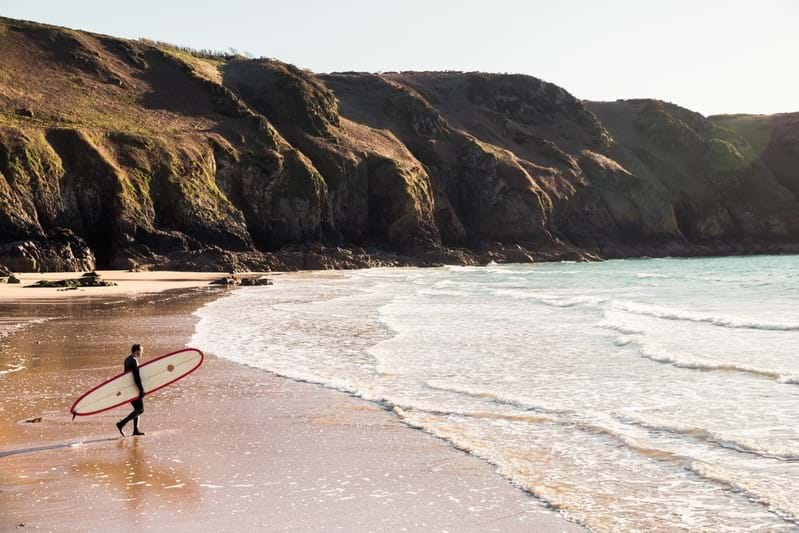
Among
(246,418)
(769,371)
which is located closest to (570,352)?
(769,371)

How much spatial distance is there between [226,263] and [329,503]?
5503cm

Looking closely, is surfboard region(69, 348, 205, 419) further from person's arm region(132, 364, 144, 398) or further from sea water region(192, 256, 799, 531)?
sea water region(192, 256, 799, 531)

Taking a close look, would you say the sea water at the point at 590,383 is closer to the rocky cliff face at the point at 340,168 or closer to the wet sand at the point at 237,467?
the wet sand at the point at 237,467

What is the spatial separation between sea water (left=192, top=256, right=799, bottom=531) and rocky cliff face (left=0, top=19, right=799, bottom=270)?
28719mm

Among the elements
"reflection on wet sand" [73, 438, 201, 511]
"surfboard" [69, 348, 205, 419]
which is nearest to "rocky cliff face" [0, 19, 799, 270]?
"surfboard" [69, 348, 205, 419]

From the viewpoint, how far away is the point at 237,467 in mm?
9289

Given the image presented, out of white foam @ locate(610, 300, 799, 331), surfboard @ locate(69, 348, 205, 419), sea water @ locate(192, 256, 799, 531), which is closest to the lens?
sea water @ locate(192, 256, 799, 531)

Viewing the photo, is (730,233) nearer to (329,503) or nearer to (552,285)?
(552,285)

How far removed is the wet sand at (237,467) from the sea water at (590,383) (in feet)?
2.19

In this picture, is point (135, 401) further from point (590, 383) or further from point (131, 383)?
point (590, 383)

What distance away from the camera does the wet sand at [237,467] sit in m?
7.48

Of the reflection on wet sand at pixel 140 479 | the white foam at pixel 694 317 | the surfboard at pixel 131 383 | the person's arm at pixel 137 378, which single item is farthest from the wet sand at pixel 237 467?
the white foam at pixel 694 317

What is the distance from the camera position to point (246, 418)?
12.1m

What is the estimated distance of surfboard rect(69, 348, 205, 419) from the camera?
11328 mm
